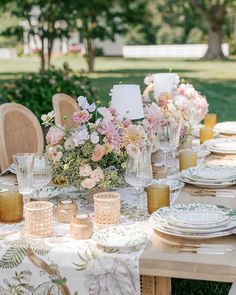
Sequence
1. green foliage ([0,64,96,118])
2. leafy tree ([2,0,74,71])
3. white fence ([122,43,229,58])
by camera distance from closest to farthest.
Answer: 1. green foliage ([0,64,96,118])
2. leafy tree ([2,0,74,71])
3. white fence ([122,43,229,58])

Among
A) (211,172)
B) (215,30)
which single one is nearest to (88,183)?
(211,172)

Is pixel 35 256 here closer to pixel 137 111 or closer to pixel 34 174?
pixel 34 174

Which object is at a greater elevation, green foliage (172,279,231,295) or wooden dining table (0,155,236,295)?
wooden dining table (0,155,236,295)

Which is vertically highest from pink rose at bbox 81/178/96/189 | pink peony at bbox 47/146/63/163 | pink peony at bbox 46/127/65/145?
pink peony at bbox 46/127/65/145

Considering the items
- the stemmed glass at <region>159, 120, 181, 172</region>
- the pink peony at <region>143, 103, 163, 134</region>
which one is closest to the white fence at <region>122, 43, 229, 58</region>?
the stemmed glass at <region>159, 120, 181, 172</region>

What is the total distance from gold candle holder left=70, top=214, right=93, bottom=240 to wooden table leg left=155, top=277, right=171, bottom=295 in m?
0.24

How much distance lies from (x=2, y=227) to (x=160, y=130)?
3.26ft

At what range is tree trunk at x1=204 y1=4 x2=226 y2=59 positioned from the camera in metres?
24.8

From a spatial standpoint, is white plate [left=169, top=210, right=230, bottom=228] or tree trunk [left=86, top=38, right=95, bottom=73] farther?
tree trunk [left=86, top=38, right=95, bottom=73]

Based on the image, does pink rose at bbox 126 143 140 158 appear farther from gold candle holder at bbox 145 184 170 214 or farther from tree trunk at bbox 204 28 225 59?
tree trunk at bbox 204 28 225 59

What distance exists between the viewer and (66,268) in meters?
1.81

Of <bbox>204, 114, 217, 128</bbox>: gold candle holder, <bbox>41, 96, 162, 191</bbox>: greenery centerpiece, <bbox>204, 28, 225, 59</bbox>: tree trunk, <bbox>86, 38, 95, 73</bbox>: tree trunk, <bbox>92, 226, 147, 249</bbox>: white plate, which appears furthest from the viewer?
<bbox>204, 28, 225, 59</bbox>: tree trunk

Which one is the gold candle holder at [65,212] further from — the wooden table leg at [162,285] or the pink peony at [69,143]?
the wooden table leg at [162,285]

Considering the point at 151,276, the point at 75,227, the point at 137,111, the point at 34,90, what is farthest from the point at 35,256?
the point at 34,90
